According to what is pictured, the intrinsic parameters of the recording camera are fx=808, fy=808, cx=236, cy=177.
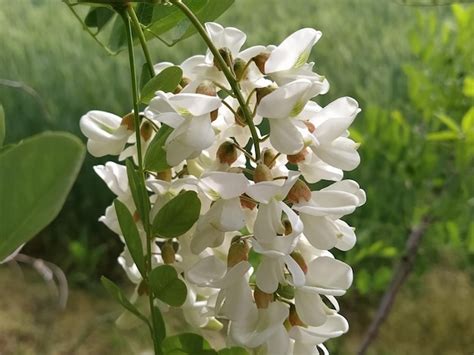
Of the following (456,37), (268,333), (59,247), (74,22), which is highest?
(268,333)

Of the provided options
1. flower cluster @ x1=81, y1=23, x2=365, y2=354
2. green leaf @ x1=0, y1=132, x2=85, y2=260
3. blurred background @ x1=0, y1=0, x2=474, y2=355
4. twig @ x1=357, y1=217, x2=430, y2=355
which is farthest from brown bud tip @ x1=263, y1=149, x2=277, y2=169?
twig @ x1=357, y1=217, x2=430, y2=355

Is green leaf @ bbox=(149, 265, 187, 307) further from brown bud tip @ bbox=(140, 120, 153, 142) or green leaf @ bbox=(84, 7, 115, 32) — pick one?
green leaf @ bbox=(84, 7, 115, 32)

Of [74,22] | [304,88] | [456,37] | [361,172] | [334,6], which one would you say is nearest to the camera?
[304,88]

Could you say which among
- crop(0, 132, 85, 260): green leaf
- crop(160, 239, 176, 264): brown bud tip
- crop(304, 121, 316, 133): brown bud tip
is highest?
crop(0, 132, 85, 260): green leaf

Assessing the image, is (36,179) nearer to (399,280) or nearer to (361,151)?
(399,280)

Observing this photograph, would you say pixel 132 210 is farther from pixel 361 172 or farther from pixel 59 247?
pixel 59 247

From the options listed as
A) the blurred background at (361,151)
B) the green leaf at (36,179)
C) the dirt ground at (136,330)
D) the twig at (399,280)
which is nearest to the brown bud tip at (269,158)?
the green leaf at (36,179)

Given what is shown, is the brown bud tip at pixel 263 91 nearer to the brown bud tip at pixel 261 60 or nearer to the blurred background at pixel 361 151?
the brown bud tip at pixel 261 60

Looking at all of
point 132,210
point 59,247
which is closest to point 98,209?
point 59,247
